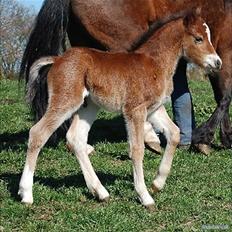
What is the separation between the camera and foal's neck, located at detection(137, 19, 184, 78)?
16.2ft

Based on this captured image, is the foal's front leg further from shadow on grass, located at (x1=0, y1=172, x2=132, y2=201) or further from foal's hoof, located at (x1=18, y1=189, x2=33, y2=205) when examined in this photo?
shadow on grass, located at (x1=0, y1=172, x2=132, y2=201)

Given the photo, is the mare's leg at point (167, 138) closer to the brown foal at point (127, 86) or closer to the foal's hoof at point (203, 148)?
the brown foal at point (127, 86)

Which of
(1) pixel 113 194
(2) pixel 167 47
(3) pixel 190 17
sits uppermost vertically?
(3) pixel 190 17

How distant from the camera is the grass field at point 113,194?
438cm

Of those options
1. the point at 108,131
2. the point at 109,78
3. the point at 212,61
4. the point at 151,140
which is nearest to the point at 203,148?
the point at 151,140

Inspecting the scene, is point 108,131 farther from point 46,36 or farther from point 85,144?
point 85,144

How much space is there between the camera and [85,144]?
16.9 ft

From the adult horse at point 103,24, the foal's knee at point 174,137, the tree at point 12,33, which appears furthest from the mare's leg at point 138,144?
the tree at point 12,33

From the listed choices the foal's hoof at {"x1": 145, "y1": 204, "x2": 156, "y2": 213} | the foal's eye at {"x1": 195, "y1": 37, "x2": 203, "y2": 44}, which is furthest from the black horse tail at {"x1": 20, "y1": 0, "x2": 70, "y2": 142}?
the foal's hoof at {"x1": 145, "y1": 204, "x2": 156, "y2": 213}

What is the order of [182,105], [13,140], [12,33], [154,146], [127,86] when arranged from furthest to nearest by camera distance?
[12,33] → [13,140] → [182,105] → [154,146] → [127,86]

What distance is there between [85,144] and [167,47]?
111 centimetres

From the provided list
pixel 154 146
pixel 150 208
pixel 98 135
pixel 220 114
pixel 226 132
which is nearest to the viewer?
pixel 150 208

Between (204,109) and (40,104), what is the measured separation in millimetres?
4166

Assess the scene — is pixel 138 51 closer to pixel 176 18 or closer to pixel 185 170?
pixel 176 18
